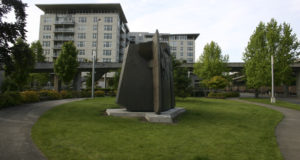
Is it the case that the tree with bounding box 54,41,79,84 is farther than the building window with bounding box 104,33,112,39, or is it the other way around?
the building window with bounding box 104,33,112,39

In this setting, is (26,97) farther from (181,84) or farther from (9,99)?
(181,84)

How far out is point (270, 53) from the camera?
32.0 m

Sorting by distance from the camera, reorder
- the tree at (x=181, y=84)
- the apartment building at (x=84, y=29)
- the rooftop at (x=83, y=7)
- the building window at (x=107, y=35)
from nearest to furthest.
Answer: the tree at (x=181, y=84) < the rooftop at (x=83, y=7) < the apartment building at (x=84, y=29) < the building window at (x=107, y=35)

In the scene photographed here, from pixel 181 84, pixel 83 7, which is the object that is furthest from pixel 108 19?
pixel 181 84

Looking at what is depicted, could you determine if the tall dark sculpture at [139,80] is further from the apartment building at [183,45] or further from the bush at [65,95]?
the apartment building at [183,45]

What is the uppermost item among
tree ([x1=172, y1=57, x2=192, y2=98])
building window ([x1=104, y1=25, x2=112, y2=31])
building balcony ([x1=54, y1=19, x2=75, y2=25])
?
building balcony ([x1=54, y1=19, x2=75, y2=25])

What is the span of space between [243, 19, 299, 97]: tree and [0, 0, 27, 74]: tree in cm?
3308

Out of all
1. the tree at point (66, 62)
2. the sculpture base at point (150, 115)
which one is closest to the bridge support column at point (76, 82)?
the tree at point (66, 62)

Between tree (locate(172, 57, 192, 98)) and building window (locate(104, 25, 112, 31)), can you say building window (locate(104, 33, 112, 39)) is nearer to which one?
building window (locate(104, 25, 112, 31))

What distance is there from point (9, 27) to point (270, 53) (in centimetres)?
3514

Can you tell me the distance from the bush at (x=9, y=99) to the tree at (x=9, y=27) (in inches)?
88.6

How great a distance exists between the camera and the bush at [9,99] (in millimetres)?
13364

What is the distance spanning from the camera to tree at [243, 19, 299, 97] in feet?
103

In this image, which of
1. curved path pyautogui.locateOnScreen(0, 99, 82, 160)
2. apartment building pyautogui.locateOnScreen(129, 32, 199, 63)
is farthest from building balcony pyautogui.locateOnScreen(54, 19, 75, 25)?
curved path pyautogui.locateOnScreen(0, 99, 82, 160)
